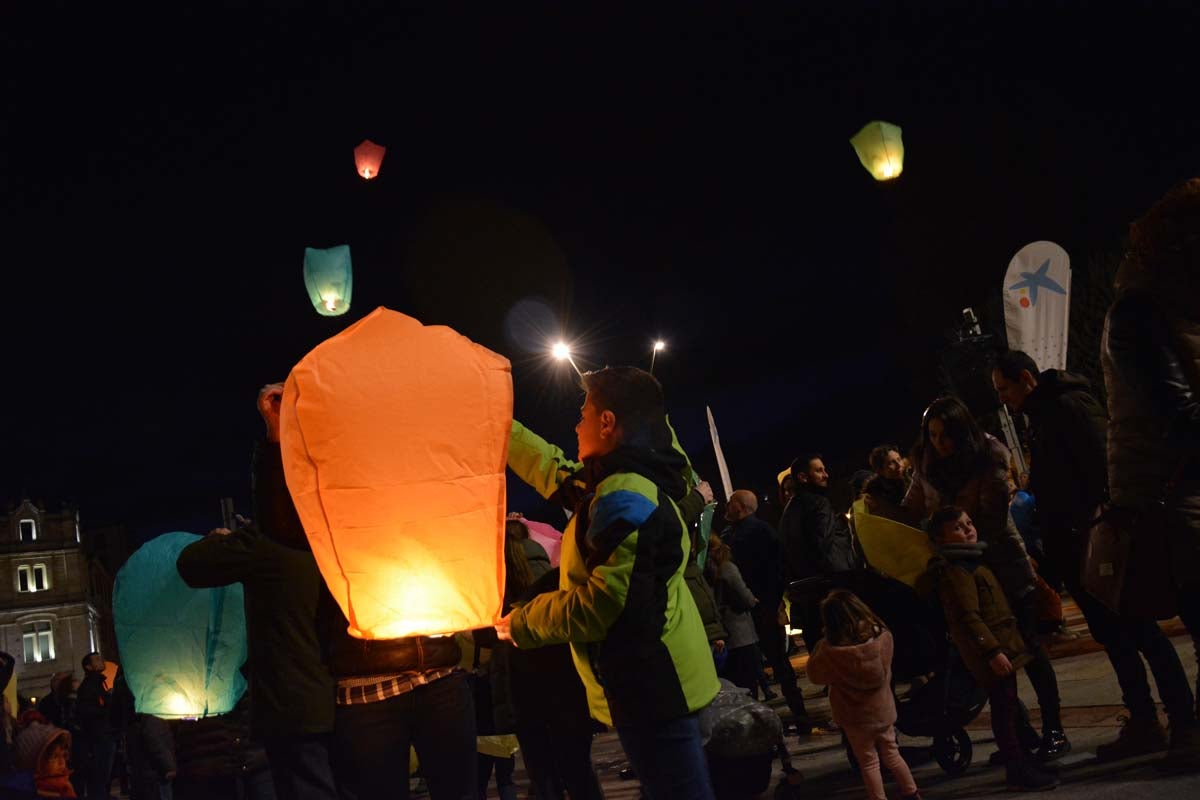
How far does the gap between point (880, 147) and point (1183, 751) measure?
1247 cm

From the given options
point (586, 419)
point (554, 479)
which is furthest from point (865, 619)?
point (586, 419)

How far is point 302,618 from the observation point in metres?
4.28

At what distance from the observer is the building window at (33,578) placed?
8919 centimetres

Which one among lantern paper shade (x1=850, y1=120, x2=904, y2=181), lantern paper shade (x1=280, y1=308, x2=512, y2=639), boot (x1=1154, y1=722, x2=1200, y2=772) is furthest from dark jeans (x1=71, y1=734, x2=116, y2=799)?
lantern paper shade (x1=850, y1=120, x2=904, y2=181)

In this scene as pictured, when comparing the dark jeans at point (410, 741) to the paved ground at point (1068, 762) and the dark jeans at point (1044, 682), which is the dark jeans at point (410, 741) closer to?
the paved ground at point (1068, 762)

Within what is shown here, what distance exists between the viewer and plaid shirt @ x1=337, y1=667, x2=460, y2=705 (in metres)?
3.63

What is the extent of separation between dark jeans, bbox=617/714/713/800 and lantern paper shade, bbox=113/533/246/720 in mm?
3137

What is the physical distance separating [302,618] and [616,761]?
5717mm

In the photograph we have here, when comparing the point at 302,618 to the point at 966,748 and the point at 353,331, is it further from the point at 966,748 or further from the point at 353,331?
the point at 966,748

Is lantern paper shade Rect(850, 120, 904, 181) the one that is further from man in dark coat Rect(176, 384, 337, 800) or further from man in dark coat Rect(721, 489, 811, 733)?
man in dark coat Rect(176, 384, 337, 800)

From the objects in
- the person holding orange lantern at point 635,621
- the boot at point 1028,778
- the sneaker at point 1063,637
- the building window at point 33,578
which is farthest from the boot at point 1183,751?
the building window at point 33,578

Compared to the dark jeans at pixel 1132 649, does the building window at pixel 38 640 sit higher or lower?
higher

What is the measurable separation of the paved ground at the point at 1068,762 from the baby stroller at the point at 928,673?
0.20 m

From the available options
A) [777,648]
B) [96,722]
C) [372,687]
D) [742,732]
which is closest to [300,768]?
[372,687]
